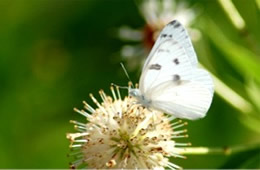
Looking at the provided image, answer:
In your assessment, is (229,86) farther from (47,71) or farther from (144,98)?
(47,71)

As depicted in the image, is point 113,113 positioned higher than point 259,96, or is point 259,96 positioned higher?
point 113,113

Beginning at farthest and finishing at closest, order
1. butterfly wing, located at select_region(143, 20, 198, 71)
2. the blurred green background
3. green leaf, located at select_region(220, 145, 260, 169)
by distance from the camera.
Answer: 1. the blurred green background
2. green leaf, located at select_region(220, 145, 260, 169)
3. butterfly wing, located at select_region(143, 20, 198, 71)

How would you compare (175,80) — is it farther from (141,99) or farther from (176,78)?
(141,99)

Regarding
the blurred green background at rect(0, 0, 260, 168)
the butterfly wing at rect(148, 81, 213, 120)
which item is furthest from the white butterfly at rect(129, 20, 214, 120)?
the blurred green background at rect(0, 0, 260, 168)

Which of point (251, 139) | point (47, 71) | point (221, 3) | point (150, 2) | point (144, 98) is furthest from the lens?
point (47, 71)

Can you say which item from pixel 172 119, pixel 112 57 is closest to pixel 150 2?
pixel 112 57

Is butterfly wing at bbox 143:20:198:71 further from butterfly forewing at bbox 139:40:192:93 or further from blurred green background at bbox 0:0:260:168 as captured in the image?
blurred green background at bbox 0:0:260:168
